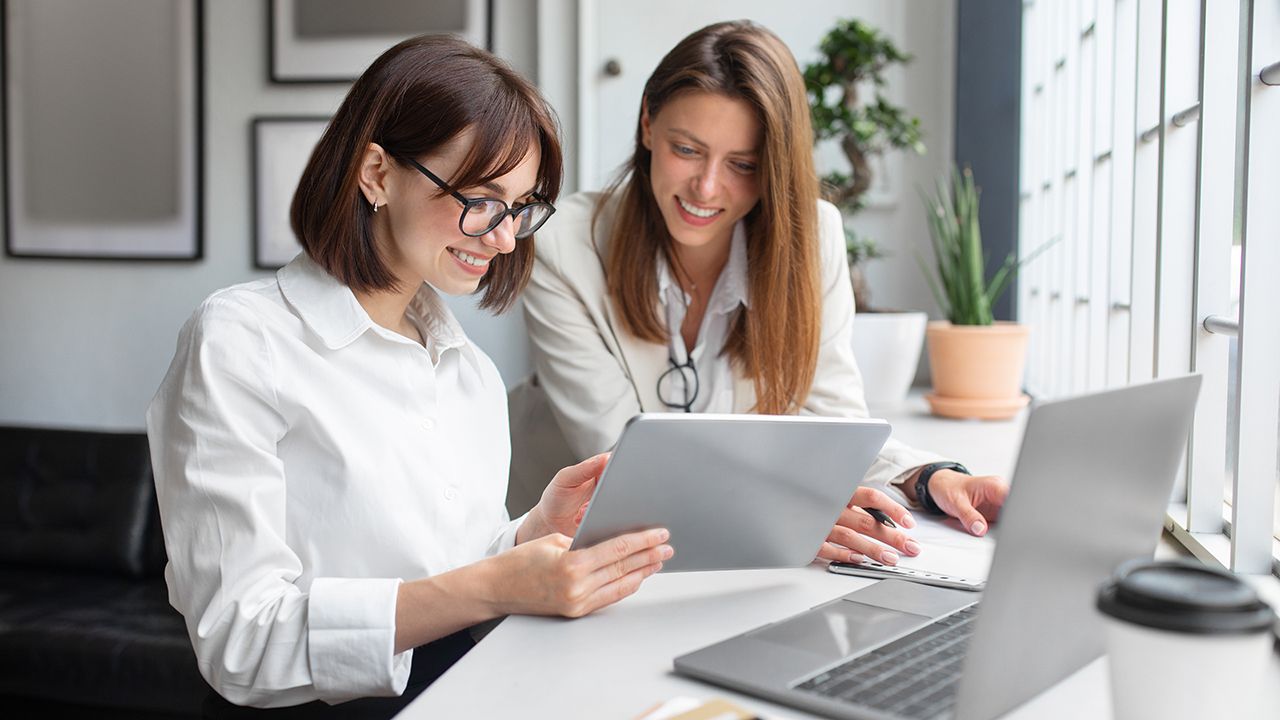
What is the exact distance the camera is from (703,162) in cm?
166

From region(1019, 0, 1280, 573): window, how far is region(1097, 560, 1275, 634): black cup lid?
0.63 meters

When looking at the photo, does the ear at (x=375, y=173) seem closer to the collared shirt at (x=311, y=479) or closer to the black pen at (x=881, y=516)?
the collared shirt at (x=311, y=479)

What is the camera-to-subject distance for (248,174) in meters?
3.40

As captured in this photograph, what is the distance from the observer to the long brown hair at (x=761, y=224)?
64.3 inches

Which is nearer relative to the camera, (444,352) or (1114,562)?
(1114,562)

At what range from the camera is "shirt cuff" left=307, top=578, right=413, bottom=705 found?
0.98m

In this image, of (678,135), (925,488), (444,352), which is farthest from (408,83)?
(925,488)

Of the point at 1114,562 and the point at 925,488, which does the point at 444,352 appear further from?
the point at 1114,562

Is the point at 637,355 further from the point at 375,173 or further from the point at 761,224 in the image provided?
the point at 375,173

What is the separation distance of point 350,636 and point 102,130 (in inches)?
121

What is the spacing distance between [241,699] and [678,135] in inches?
40.0

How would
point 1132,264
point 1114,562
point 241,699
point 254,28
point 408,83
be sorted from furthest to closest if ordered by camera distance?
1. point 254,28
2. point 1132,264
3. point 408,83
4. point 241,699
5. point 1114,562

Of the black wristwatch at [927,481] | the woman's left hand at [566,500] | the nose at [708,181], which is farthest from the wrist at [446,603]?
the nose at [708,181]

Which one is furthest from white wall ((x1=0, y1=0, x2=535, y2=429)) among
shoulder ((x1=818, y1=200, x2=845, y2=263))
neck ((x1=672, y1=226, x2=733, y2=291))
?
shoulder ((x1=818, y1=200, x2=845, y2=263))
